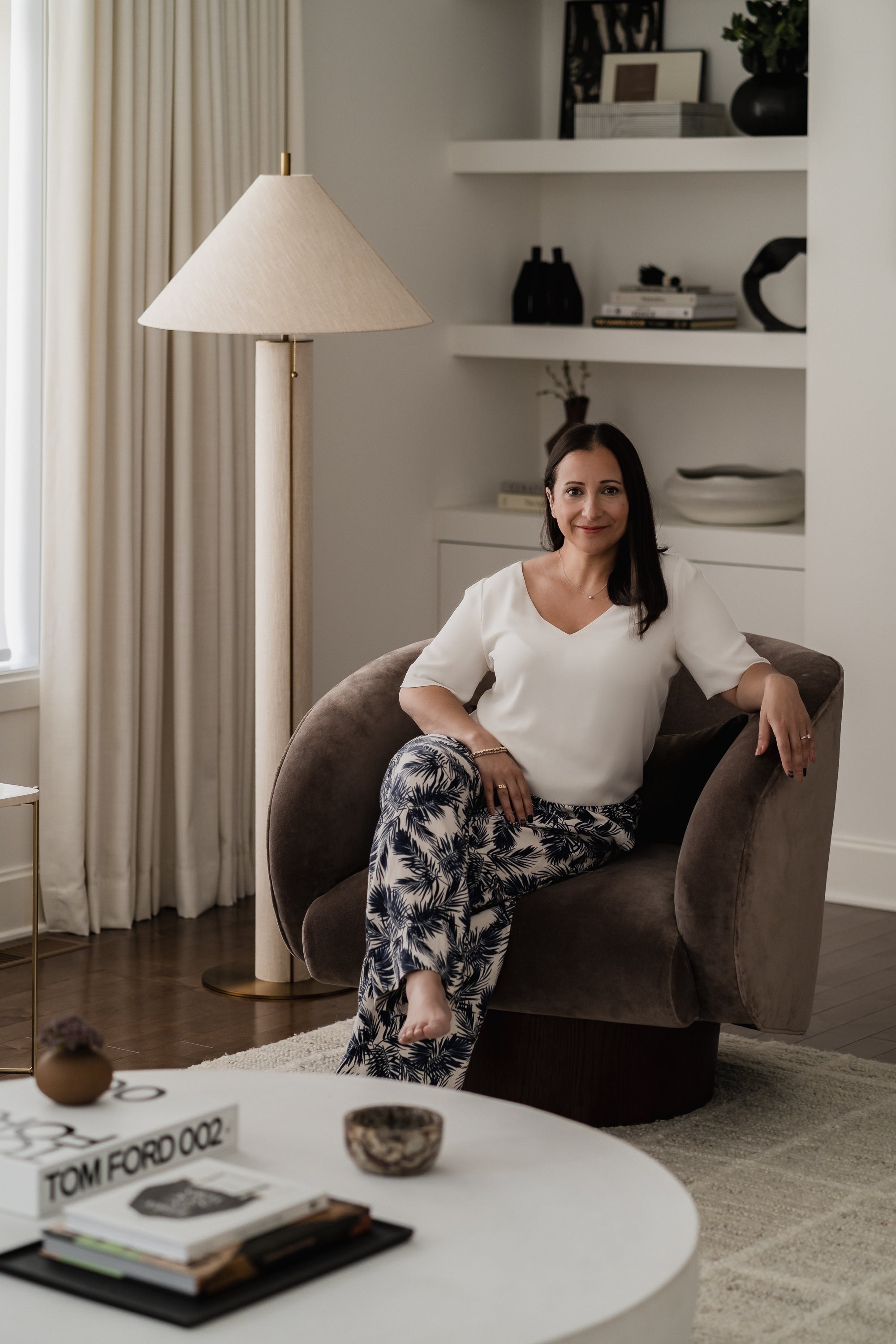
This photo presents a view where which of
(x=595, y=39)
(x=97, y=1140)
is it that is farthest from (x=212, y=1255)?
(x=595, y=39)

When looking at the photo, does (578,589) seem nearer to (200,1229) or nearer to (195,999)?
(195,999)

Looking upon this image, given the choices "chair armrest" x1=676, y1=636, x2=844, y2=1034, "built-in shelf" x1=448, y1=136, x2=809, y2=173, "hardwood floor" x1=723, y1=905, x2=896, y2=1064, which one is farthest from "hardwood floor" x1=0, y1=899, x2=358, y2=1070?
"built-in shelf" x1=448, y1=136, x2=809, y2=173

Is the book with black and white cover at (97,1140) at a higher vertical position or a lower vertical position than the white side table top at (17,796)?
lower

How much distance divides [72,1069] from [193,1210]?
0.95 feet

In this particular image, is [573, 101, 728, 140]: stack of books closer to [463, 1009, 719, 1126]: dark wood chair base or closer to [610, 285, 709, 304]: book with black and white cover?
[610, 285, 709, 304]: book with black and white cover

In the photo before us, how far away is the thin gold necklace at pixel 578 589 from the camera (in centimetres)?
283

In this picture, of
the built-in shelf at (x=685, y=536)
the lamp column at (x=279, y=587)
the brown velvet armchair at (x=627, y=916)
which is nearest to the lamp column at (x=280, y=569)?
the lamp column at (x=279, y=587)

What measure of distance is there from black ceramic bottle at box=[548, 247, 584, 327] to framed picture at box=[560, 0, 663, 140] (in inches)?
16.8

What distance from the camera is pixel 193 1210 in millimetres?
1484

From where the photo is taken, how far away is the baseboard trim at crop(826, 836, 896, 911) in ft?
13.7

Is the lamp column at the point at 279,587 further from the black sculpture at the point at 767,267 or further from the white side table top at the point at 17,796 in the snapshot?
the black sculpture at the point at 767,267

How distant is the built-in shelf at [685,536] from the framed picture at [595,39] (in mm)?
1236

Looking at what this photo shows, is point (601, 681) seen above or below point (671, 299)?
below

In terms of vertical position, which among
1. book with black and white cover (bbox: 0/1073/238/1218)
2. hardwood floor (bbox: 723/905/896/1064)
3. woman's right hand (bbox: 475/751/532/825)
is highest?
woman's right hand (bbox: 475/751/532/825)
